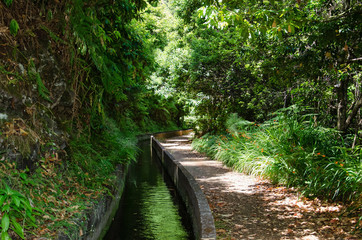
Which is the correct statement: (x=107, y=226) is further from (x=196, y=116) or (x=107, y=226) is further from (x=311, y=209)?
(x=196, y=116)

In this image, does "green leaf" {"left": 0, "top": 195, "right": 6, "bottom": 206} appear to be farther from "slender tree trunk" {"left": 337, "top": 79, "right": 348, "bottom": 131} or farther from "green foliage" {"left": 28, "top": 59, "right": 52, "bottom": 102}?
"slender tree trunk" {"left": 337, "top": 79, "right": 348, "bottom": 131}

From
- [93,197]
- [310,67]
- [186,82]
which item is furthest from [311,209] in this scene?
[186,82]

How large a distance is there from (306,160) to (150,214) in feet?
12.9

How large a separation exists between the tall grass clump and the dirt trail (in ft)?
1.00

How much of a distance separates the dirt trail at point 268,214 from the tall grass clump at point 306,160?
1.00 feet

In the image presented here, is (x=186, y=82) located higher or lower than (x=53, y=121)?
higher

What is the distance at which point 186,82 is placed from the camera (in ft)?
54.8

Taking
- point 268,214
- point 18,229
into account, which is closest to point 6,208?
point 18,229

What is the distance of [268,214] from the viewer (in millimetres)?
5547

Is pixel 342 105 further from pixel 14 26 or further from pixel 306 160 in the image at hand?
pixel 14 26

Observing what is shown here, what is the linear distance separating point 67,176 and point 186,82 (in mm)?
11846

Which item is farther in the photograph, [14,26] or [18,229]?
[14,26]

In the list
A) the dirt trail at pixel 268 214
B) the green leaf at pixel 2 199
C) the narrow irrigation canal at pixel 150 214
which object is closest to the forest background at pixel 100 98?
the green leaf at pixel 2 199

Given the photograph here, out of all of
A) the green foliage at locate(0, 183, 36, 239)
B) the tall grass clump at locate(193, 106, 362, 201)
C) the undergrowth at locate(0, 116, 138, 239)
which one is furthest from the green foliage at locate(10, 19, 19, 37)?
the tall grass clump at locate(193, 106, 362, 201)
